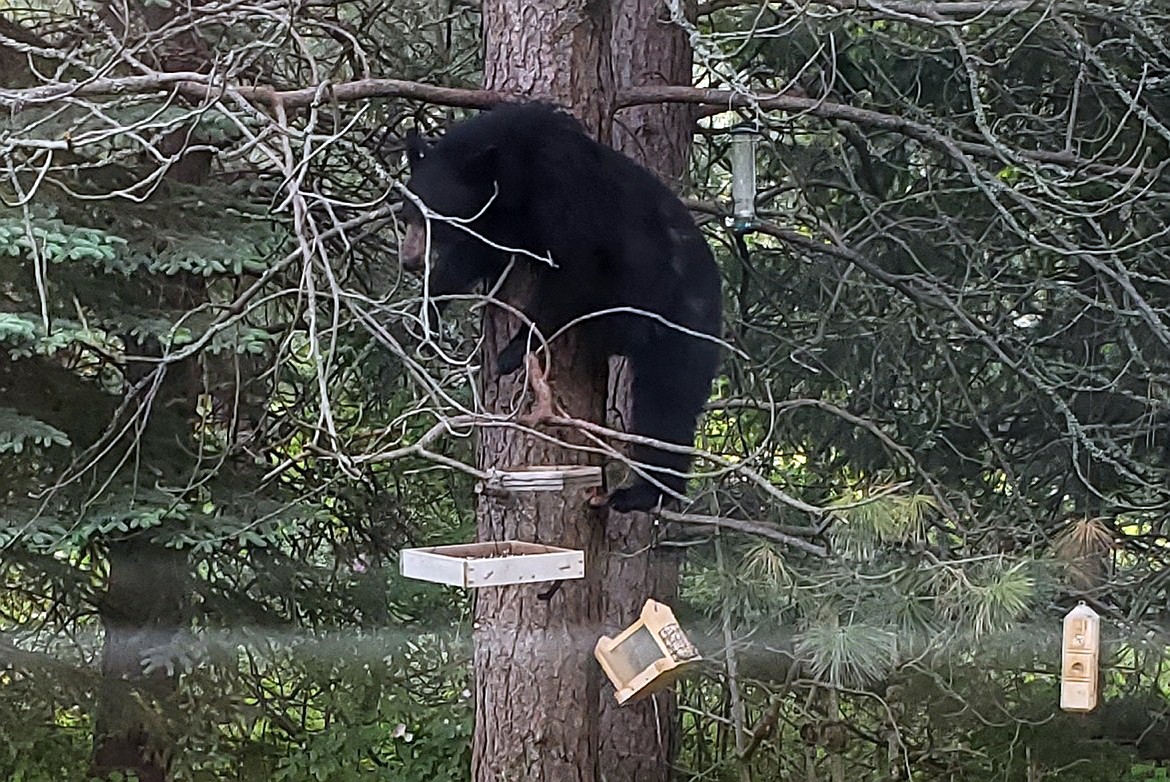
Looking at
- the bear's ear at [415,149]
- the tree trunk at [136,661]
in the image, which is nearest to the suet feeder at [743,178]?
the bear's ear at [415,149]

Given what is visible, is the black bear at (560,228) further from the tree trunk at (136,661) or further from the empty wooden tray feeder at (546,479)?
the tree trunk at (136,661)

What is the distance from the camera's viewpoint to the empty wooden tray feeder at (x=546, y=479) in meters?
1.78

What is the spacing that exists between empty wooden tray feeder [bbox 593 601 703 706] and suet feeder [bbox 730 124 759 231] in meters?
0.78

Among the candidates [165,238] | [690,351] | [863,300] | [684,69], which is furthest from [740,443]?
[165,238]

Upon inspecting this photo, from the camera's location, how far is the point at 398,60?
296cm

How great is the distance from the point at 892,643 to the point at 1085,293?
130 centimetres

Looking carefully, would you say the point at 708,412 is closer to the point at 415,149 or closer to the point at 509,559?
the point at 415,149

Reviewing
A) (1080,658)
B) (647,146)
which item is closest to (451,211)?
(647,146)

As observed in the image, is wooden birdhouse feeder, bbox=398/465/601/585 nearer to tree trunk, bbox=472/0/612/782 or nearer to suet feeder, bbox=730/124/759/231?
tree trunk, bbox=472/0/612/782

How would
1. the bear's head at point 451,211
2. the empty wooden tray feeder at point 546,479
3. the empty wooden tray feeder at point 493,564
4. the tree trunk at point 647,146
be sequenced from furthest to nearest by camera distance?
the tree trunk at point 647,146 < the bear's head at point 451,211 < the empty wooden tray feeder at point 546,479 < the empty wooden tray feeder at point 493,564

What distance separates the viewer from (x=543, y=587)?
207 centimetres

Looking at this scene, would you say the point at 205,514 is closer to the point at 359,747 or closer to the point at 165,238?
the point at 165,238

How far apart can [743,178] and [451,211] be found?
0.54m

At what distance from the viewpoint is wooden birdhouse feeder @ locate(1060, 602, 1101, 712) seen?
5.99ft
